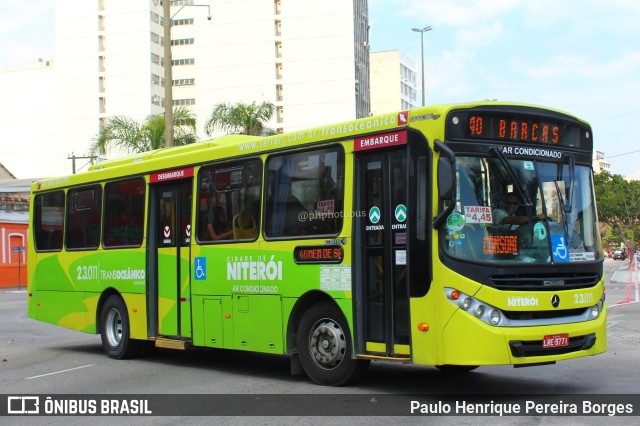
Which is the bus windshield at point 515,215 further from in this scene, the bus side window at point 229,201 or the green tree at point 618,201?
the green tree at point 618,201

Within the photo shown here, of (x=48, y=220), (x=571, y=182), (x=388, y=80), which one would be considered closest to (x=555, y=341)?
(x=571, y=182)

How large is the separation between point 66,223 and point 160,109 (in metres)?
89.7

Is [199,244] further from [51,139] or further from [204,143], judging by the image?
[51,139]

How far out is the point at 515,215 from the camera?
8.66m

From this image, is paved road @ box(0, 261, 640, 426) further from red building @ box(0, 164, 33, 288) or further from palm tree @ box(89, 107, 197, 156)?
red building @ box(0, 164, 33, 288)

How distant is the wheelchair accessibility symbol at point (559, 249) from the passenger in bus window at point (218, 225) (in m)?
4.65

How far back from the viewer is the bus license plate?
8500 mm

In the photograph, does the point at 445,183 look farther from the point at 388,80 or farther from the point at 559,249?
the point at 388,80

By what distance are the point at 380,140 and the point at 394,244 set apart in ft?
3.98

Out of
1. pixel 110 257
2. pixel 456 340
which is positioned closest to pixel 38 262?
pixel 110 257

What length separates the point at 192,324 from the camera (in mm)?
12250

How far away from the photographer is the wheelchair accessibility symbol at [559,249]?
8797 mm

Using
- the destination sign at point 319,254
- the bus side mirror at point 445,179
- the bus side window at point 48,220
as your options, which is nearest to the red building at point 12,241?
the bus side window at point 48,220

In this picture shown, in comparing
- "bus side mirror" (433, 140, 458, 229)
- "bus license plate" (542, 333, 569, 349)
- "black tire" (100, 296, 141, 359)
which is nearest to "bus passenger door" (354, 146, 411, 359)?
"bus side mirror" (433, 140, 458, 229)
